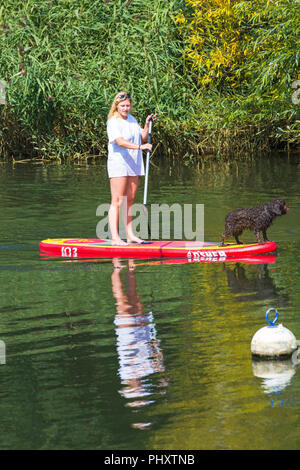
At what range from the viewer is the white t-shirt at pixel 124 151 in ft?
38.4

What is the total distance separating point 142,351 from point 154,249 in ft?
13.7

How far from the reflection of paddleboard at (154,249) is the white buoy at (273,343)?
4.25 metres

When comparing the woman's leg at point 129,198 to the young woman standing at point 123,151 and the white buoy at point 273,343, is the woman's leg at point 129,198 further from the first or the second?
the white buoy at point 273,343

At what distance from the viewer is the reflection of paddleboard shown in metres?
11.8

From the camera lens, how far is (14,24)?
24.1 m

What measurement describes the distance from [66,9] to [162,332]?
1714 centimetres

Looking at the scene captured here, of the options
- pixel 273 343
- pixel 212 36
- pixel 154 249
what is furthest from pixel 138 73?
pixel 273 343

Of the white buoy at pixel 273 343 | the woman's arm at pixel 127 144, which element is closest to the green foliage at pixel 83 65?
the woman's arm at pixel 127 144

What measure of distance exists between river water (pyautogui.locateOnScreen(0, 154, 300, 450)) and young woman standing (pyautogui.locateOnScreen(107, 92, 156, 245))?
81cm

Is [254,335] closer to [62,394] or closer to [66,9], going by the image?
[62,394]

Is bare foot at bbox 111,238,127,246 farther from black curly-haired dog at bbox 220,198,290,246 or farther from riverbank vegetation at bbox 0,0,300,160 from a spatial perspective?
riverbank vegetation at bbox 0,0,300,160

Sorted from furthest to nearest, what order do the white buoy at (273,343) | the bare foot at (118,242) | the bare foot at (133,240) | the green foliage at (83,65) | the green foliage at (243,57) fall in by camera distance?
the green foliage at (83,65) → the green foliage at (243,57) → the bare foot at (133,240) → the bare foot at (118,242) → the white buoy at (273,343)
